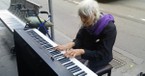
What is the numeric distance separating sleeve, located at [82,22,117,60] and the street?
2.10 feet

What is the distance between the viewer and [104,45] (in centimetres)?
226

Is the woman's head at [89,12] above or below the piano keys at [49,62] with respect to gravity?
above

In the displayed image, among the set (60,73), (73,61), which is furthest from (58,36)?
(60,73)

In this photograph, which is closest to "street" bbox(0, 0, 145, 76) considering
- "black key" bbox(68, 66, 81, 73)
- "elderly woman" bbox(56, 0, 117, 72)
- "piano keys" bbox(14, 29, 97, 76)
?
"elderly woman" bbox(56, 0, 117, 72)

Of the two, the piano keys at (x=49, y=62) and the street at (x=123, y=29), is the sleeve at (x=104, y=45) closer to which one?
the piano keys at (x=49, y=62)

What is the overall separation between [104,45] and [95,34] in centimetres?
16

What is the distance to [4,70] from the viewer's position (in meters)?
3.79

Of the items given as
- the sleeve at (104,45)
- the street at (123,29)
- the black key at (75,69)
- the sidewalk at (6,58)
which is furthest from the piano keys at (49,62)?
the sidewalk at (6,58)

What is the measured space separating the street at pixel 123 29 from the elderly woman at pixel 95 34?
0.53 metres

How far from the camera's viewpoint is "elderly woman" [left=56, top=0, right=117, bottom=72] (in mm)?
2170

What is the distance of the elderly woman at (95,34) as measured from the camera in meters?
2.17


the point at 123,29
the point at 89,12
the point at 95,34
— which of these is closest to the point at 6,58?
the point at 95,34

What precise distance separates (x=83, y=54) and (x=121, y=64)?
1.76 meters

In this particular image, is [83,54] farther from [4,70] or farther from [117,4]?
[117,4]
